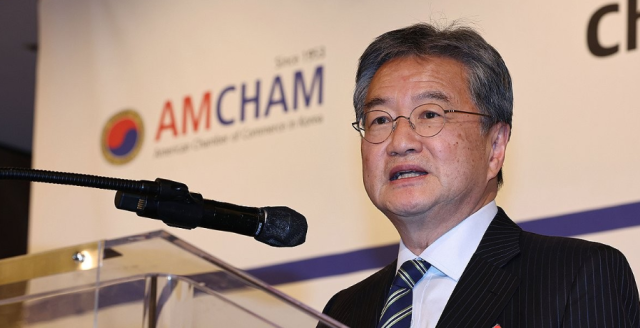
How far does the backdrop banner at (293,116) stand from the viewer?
272cm

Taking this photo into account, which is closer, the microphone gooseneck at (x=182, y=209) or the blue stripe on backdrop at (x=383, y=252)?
the microphone gooseneck at (x=182, y=209)

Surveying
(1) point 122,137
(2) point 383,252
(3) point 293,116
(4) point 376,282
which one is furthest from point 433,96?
(1) point 122,137

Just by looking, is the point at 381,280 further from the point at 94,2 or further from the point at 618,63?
the point at 94,2

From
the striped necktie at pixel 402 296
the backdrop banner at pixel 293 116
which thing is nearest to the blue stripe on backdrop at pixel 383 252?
the backdrop banner at pixel 293 116

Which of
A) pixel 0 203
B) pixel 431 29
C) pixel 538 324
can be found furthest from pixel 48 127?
pixel 538 324

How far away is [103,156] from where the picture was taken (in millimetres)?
4031

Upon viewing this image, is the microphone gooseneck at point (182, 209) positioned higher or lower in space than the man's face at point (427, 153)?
lower

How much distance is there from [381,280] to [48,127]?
8.13 feet

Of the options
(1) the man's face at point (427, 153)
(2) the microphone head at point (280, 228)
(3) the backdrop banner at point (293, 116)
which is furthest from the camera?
(3) the backdrop banner at point (293, 116)

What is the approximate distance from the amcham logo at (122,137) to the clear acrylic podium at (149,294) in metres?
2.09

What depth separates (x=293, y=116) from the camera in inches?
137

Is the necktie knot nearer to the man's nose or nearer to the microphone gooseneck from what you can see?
the man's nose

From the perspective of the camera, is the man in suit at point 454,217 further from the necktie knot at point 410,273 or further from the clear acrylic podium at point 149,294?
the clear acrylic podium at point 149,294

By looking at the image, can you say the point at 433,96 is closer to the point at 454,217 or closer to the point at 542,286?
the point at 454,217
